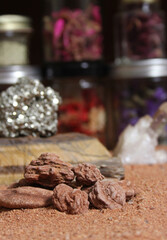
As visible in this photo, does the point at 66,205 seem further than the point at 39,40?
No

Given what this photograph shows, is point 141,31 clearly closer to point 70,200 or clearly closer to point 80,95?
point 80,95

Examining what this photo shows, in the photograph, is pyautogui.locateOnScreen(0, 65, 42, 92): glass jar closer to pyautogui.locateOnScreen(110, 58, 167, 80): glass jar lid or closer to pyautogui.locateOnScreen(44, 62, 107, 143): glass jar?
pyautogui.locateOnScreen(44, 62, 107, 143): glass jar

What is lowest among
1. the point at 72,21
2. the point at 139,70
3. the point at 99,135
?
the point at 99,135

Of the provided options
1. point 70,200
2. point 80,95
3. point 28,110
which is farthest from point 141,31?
point 70,200

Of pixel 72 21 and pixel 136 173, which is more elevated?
pixel 72 21

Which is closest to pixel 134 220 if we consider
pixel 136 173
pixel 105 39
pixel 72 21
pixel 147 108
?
pixel 136 173

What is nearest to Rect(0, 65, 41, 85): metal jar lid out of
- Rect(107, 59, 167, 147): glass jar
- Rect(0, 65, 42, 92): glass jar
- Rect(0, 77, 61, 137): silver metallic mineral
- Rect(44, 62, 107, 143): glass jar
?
Rect(0, 65, 42, 92): glass jar

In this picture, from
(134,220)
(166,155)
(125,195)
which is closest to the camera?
(134,220)

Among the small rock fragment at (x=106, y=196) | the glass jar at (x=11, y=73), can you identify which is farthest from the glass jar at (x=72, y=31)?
the small rock fragment at (x=106, y=196)

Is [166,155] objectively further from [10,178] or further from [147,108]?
[10,178]
